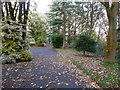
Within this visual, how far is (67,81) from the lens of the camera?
2.99m

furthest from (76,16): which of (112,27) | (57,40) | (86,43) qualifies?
(112,27)

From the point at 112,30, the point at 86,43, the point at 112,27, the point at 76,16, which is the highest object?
the point at 76,16

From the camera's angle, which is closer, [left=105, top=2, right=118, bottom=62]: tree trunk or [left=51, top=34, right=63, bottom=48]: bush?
[left=105, top=2, right=118, bottom=62]: tree trunk

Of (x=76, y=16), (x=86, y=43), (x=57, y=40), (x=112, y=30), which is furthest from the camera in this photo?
(x=57, y=40)

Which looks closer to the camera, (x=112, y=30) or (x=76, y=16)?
(x=112, y=30)

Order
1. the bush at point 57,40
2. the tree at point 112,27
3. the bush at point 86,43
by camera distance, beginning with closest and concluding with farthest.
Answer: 1. the tree at point 112,27
2. the bush at point 86,43
3. the bush at point 57,40

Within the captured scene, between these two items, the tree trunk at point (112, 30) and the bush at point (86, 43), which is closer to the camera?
the tree trunk at point (112, 30)

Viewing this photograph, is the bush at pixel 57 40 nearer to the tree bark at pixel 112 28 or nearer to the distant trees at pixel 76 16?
the distant trees at pixel 76 16

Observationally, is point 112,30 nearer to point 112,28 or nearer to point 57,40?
point 112,28

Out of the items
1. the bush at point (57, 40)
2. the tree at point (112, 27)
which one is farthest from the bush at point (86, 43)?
the bush at point (57, 40)

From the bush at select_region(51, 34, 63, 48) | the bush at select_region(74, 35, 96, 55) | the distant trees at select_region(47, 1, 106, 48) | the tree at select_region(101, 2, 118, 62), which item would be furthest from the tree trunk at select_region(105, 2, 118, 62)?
the bush at select_region(51, 34, 63, 48)

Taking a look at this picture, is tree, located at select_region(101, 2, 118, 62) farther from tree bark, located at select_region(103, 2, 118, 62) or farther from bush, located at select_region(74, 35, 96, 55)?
bush, located at select_region(74, 35, 96, 55)

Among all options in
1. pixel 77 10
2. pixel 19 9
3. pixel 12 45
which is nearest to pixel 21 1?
pixel 19 9

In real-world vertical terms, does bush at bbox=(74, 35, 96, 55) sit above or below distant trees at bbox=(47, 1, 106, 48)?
below
